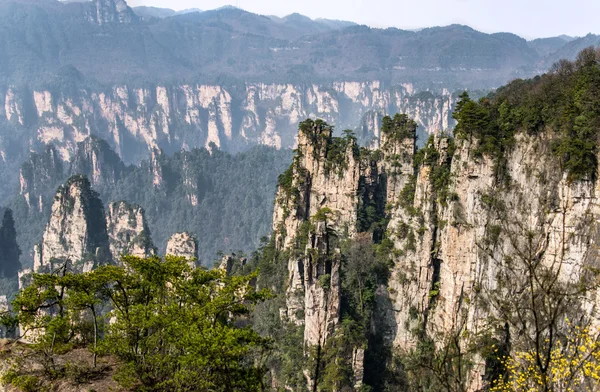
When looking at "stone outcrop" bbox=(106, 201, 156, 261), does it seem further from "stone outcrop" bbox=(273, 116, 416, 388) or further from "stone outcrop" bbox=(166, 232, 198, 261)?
"stone outcrop" bbox=(273, 116, 416, 388)

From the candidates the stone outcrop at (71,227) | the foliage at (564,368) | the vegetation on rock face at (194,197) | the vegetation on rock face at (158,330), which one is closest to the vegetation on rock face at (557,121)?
the foliage at (564,368)

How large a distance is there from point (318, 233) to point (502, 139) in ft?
36.1

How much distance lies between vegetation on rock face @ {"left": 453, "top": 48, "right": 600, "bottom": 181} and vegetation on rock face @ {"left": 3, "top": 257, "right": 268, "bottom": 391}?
674 inches

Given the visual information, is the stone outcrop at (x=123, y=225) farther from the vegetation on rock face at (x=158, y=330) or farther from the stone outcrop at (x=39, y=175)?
the vegetation on rock face at (x=158, y=330)

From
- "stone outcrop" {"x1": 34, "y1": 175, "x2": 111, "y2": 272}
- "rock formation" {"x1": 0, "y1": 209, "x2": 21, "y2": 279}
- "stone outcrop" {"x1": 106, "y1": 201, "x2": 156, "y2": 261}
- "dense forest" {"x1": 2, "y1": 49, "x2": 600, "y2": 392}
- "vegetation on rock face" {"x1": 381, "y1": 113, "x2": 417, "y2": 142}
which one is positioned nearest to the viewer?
"dense forest" {"x1": 2, "y1": 49, "x2": 600, "y2": 392}

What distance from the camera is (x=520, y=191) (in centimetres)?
3000

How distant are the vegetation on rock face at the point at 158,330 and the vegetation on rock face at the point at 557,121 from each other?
17.1 m

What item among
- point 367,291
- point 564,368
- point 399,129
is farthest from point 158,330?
point 399,129

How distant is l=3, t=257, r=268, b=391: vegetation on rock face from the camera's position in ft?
49.7

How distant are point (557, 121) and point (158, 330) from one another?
71.3 feet

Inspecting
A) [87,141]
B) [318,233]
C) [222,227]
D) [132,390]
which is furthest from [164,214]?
[132,390]

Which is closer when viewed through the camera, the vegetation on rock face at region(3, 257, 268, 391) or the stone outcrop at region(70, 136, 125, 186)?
the vegetation on rock face at region(3, 257, 268, 391)

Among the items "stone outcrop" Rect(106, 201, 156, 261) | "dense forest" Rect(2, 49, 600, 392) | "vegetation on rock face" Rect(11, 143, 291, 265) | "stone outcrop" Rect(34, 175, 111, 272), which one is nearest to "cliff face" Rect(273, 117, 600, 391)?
"dense forest" Rect(2, 49, 600, 392)

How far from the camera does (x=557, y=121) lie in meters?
28.7
